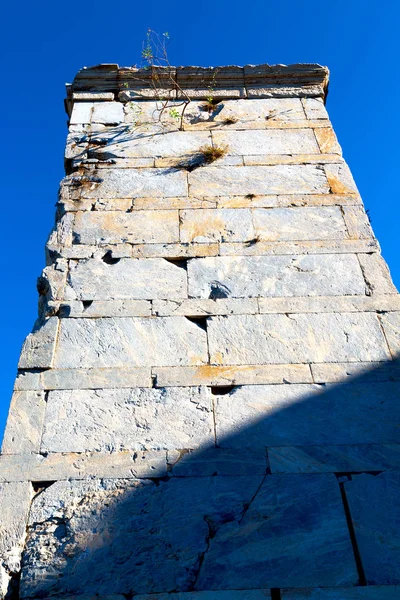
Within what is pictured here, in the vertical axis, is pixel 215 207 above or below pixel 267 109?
below

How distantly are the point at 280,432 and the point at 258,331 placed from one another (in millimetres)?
689

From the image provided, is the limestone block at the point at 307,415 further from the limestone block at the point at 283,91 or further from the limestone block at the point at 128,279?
the limestone block at the point at 283,91

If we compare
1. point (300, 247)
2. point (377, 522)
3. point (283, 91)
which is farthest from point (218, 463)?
point (283, 91)

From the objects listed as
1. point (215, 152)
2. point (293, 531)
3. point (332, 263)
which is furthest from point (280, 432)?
point (215, 152)

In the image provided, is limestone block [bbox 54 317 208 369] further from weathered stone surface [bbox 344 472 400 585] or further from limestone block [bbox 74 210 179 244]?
weathered stone surface [bbox 344 472 400 585]

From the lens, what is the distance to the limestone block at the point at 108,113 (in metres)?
5.20

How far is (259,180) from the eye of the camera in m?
4.55

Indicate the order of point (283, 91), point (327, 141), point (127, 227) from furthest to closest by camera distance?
point (283, 91) → point (327, 141) → point (127, 227)

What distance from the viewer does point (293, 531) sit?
2654 mm

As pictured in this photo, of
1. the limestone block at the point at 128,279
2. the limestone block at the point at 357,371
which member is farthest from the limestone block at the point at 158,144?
the limestone block at the point at 357,371

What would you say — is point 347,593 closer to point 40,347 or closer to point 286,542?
point 286,542

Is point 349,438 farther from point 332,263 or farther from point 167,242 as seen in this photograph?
point 167,242

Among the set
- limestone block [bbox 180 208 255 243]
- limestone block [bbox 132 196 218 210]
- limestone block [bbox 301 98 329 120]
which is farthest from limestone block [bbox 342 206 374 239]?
limestone block [bbox 301 98 329 120]

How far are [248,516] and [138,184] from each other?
278cm
